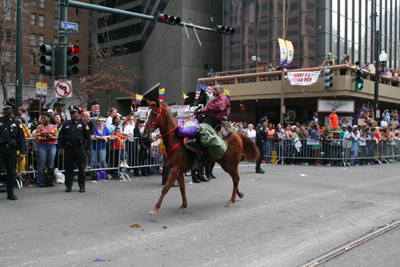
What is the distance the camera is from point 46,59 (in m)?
10.5

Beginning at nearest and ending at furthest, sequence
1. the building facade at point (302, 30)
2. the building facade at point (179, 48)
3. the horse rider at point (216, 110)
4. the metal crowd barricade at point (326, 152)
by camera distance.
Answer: the horse rider at point (216, 110) → the metal crowd barricade at point (326, 152) → the building facade at point (302, 30) → the building facade at point (179, 48)

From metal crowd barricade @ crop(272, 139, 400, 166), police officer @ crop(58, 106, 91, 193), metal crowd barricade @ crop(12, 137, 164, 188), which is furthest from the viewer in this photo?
metal crowd barricade @ crop(272, 139, 400, 166)

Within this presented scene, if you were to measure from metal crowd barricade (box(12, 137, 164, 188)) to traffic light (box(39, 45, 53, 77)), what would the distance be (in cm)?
227

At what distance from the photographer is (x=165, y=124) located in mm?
6805

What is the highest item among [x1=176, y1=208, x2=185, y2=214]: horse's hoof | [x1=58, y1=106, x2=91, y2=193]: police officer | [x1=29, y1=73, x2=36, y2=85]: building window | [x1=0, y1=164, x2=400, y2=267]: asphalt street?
[x1=29, y1=73, x2=36, y2=85]: building window

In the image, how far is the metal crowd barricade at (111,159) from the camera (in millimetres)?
9727

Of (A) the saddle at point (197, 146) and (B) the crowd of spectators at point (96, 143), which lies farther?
(B) the crowd of spectators at point (96, 143)

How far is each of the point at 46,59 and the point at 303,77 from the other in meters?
18.4

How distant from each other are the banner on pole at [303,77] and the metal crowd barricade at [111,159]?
1542cm

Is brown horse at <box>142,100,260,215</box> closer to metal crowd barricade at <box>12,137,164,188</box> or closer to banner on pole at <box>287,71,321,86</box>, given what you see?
metal crowd barricade at <box>12,137,164,188</box>

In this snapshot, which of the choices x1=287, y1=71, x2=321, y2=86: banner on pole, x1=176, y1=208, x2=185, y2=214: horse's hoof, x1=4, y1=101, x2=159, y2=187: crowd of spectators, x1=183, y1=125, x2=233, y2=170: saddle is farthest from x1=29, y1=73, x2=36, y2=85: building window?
x1=176, y1=208, x2=185, y2=214: horse's hoof

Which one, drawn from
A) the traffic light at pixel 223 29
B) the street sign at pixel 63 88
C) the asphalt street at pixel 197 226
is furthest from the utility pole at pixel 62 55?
the traffic light at pixel 223 29

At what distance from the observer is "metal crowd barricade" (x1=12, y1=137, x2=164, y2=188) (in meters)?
9.73

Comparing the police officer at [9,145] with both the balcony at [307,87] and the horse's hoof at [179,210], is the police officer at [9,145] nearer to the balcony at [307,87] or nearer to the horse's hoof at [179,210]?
the horse's hoof at [179,210]
